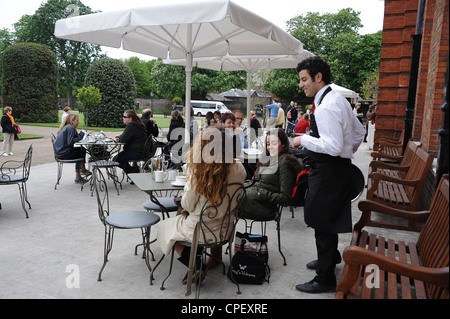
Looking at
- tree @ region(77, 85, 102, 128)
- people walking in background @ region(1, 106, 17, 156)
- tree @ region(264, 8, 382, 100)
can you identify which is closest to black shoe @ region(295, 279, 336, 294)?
people walking in background @ region(1, 106, 17, 156)

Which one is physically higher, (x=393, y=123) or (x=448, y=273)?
(x=393, y=123)

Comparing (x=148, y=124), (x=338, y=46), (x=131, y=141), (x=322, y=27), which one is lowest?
(x=131, y=141)

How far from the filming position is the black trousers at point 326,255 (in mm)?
3199

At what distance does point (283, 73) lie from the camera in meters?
41.2

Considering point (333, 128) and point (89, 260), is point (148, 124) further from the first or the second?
point (333, 128)

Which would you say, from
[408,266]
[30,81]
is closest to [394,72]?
[408,266]

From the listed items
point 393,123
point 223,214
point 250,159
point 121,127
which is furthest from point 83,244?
point 121,127

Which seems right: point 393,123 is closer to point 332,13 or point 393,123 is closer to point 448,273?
point 448,273

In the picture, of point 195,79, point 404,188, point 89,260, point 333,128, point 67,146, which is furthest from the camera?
point 195,79

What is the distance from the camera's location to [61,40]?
4312cm

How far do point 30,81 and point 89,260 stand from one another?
23.5 m

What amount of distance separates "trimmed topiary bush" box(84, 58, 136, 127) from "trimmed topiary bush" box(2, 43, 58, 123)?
4.58 metres
